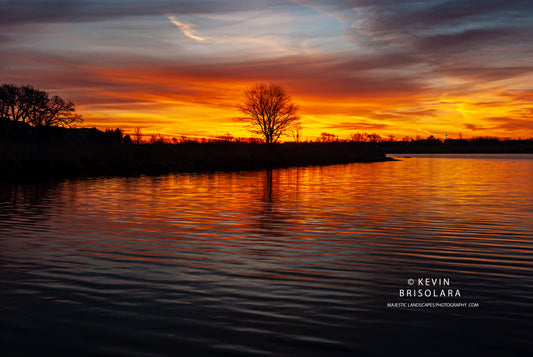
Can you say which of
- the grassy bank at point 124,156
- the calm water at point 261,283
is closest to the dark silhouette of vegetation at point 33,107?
the grassy bank at point 124,156

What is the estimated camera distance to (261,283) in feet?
27.4

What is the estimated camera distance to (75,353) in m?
5.56

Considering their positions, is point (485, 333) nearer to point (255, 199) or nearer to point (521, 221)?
point (521, 221)

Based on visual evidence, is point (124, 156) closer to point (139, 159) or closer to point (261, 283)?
point (139, 159)

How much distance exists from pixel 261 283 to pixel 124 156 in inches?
1673

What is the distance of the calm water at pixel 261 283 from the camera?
19.4ft

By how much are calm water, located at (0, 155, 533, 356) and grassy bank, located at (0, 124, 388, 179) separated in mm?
23685

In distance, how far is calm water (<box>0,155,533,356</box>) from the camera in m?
5.91

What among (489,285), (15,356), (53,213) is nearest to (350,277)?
(489,285)

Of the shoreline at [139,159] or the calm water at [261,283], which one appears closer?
the calm water at [261,283]

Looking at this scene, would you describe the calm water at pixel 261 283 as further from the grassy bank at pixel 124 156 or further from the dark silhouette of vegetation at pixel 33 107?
the dark silhouette of vegetation at pixel 33 107

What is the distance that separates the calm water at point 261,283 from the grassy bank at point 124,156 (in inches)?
932

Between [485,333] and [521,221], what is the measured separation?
36.9ft

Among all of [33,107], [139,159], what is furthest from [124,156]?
[33,107]
